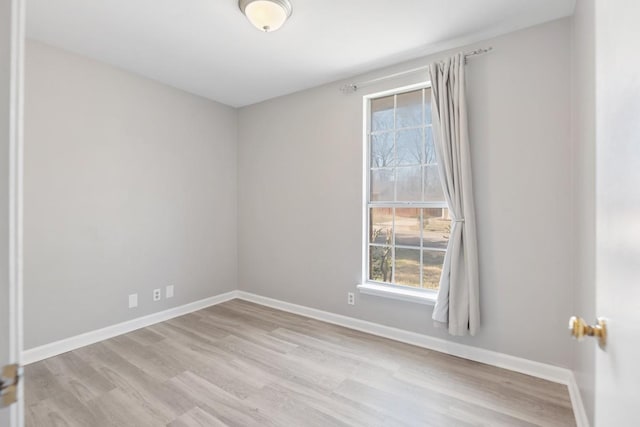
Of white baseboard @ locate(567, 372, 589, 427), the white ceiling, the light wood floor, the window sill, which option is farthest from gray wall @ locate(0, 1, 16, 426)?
the window sill

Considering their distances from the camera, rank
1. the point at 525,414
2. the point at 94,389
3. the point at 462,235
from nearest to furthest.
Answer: the point at 525,414
the point at 94,389
the point at 462,235

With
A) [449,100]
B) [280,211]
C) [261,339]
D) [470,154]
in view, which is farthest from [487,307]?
[280,211]

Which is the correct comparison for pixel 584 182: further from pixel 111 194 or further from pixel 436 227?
pixel 111 194

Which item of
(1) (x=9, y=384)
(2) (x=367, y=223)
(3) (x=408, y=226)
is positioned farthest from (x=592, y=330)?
(2) (x=367, y=223)

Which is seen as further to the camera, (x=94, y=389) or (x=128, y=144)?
(x=128, y=144)

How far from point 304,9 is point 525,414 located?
9.78 ft

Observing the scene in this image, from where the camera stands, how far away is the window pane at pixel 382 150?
119 inches

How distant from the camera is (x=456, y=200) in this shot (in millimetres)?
2447

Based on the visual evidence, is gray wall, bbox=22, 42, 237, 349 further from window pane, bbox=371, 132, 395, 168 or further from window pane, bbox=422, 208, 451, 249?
window pane, bbox=422, 208, 451, 249

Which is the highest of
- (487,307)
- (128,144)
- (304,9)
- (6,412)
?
(304,9)

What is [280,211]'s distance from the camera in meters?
3.73

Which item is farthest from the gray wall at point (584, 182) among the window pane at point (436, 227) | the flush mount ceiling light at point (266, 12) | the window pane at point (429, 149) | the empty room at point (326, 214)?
the flush mount ceiling light at point (266, 12)

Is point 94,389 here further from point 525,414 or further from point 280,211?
point 525,414
